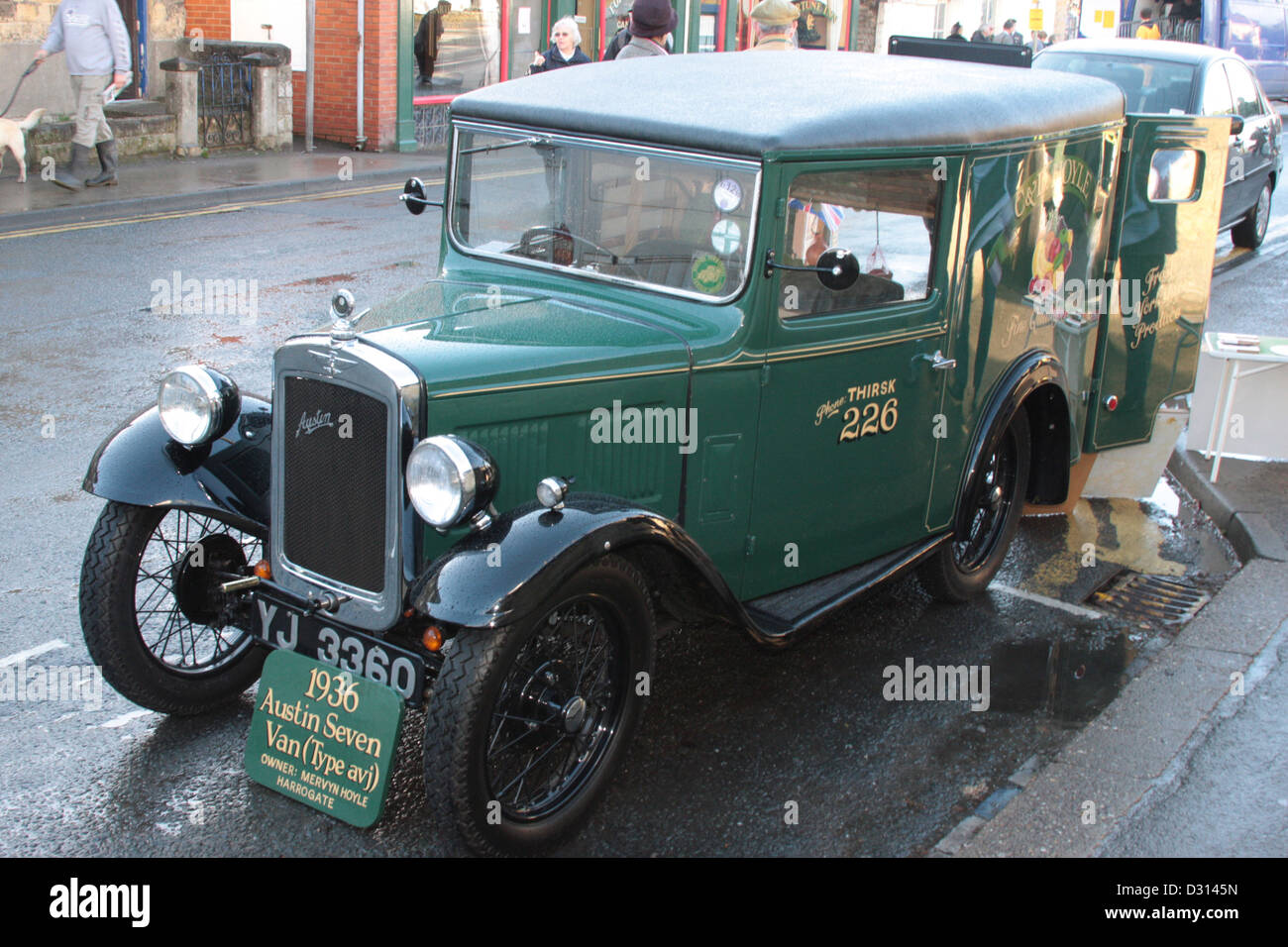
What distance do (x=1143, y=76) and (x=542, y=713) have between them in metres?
9.46

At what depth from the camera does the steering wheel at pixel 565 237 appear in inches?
164

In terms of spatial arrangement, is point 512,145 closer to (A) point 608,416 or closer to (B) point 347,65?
(A) point 608,416

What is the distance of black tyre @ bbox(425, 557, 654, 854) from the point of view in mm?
3215

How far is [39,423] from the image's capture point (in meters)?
6.52

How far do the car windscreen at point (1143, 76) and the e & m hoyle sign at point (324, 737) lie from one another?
29.4 feet

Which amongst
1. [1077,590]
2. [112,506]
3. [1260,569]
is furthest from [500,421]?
[1260,569]

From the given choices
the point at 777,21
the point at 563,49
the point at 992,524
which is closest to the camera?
the point at 992,524

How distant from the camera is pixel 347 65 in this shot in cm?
1639

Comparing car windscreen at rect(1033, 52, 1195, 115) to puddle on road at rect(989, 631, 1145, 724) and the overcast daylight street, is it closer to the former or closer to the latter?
the overcast daylight street

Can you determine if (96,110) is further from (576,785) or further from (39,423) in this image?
(576,785)

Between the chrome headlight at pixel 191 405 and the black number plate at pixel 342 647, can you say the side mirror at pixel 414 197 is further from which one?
the black number plate at pixel 342 647

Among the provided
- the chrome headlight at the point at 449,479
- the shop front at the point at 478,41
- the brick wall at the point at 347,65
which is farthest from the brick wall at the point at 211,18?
the chrome headlight at the point at 449,479
